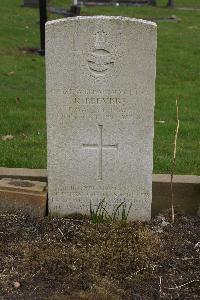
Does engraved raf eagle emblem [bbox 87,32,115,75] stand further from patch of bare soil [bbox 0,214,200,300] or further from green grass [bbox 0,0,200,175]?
green grass [bbox 0,0,200,175]

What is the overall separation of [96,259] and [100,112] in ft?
3.36

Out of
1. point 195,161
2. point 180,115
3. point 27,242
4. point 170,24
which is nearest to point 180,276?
point 27,242

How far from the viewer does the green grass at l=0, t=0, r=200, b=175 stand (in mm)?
6035

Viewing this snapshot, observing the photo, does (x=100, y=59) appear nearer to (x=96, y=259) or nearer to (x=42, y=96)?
(x=96, y=259)

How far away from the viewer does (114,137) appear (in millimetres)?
4371

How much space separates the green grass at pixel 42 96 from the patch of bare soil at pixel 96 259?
1.37 meters

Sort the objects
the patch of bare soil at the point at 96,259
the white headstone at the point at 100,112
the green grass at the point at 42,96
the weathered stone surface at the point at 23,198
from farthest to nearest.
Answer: the green grass at the point at 42,96 < the weathered stone surface at the point at 23,198 < the white headstone at the point at 100,112 < the patch of bare soil at the point at 96,259

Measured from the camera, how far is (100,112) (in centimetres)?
430

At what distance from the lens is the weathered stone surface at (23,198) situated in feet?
14.5

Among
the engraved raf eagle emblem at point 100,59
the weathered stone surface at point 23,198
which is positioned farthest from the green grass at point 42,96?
the engraved raf eagle emblem at point 100,59

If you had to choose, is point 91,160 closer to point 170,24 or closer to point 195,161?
point 195,161

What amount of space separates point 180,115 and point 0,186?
3727 millimetres

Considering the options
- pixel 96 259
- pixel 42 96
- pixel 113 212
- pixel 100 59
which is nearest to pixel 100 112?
pixel 100 59

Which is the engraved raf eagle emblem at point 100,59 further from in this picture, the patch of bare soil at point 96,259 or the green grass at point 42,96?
the green grass at point 42,96
